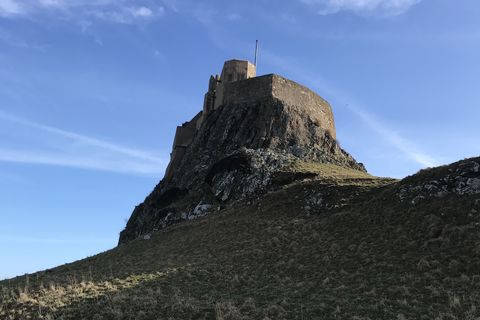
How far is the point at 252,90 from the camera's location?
4866 centimetres

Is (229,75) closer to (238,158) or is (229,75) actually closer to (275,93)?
(275,93)

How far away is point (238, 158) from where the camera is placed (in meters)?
41.4

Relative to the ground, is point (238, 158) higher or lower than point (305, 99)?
lower

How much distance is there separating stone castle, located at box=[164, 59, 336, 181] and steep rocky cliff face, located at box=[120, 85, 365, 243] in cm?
58

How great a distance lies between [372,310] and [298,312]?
227cm

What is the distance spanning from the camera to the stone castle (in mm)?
48312

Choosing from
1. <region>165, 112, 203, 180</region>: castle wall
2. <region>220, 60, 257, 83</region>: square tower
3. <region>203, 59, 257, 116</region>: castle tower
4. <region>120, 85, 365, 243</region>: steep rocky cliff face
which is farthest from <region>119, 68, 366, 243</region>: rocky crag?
<region>220, 60, 257, 83</region>: square tower

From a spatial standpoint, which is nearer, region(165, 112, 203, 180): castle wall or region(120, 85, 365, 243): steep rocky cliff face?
region(120, 85, 365, 243): steep rocky cliff face

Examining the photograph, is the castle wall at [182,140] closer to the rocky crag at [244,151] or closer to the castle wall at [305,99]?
the rocky crag at [244,151]

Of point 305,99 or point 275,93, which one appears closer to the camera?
point 275,93

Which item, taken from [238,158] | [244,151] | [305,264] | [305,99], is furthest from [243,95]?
[305,264]

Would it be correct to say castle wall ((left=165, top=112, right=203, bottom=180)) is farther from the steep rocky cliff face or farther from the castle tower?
the steep rocky cliff face

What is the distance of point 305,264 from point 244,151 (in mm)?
19870

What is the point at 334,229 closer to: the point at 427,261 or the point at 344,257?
the point at 344,257
